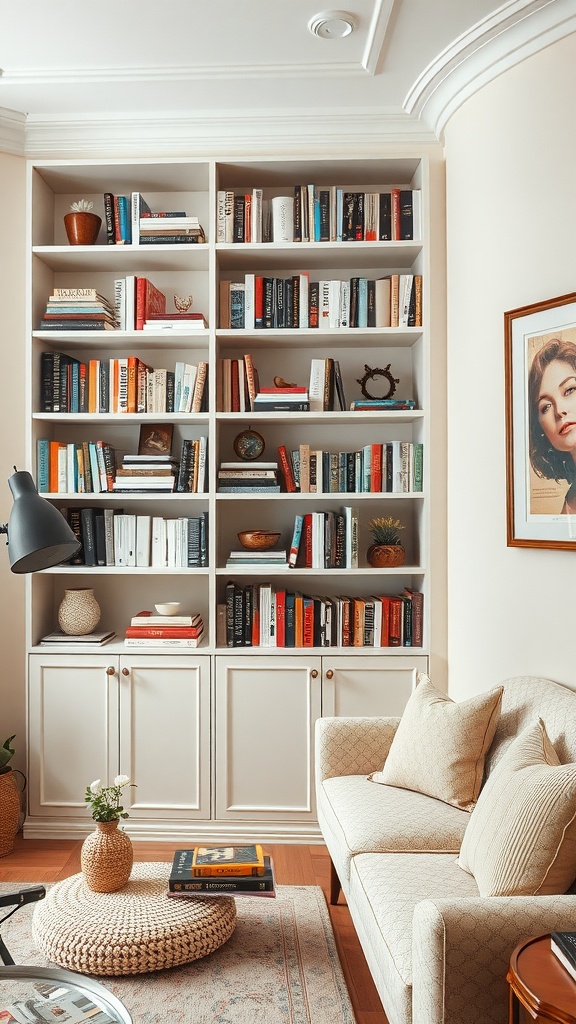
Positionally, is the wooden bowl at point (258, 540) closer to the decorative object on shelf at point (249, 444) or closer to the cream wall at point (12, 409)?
the decorative object on shelf at point (249, 444)

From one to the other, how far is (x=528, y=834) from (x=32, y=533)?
4.18ft

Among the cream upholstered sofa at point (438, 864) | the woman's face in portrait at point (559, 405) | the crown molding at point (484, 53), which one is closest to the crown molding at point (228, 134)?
the crown molding at point (484, 53)

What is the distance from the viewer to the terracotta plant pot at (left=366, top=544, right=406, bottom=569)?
3.34 m

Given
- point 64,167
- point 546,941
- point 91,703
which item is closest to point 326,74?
point 64,167

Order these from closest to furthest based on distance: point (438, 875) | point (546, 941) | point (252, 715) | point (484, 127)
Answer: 1. point (546, 941)
2. point (438, 875)
3. point (484, 127)
4. point (252, 715)

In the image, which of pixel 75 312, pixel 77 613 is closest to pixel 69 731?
pixel 77 613

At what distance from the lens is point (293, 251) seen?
333 centimetres

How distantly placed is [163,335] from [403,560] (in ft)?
4.65

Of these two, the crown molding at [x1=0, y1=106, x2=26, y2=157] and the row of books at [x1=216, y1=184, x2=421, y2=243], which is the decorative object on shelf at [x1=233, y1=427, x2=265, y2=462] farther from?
the crown molding at [x1=0, y1=106, x2=26, y2=157]

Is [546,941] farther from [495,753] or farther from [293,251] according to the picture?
[293,251]

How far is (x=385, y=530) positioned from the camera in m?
3.41

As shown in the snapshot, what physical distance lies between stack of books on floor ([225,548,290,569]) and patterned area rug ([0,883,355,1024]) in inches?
52.1

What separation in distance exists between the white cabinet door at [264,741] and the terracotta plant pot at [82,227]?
1.93 m

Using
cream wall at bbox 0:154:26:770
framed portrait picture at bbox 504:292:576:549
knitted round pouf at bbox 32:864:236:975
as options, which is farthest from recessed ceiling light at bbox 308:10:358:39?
knitted round pouf at bbox 32:864:236:975
